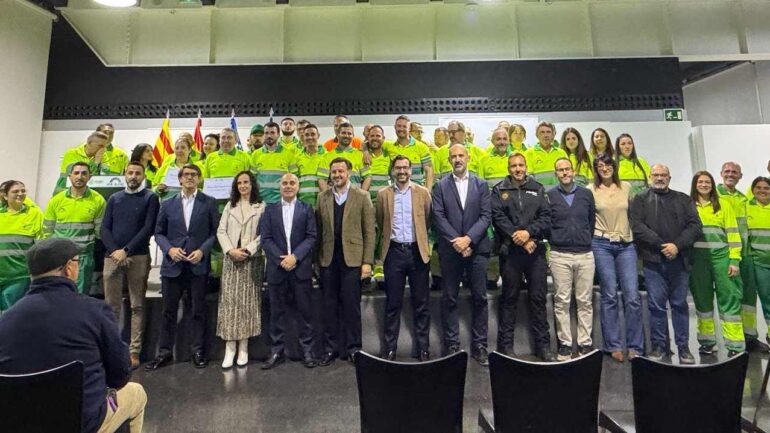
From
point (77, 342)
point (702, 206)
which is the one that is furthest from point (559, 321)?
point (77, 342)

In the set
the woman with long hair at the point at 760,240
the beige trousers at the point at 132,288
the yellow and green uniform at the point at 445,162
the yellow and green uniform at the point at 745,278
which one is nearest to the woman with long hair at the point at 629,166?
the yellow and green uniform at the point at 745,278

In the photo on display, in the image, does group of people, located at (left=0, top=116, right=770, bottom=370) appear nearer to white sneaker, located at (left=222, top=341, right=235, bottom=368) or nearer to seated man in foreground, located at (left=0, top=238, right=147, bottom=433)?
white sneaker, located at (left=222, top=341, right=235, bottom=368)

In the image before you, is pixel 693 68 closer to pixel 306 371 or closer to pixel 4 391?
pixel 306 371

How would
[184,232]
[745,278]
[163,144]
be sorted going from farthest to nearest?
[163,144] < [745,278] < [184,232]

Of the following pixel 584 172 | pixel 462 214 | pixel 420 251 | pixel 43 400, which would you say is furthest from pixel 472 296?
pixel 43 400

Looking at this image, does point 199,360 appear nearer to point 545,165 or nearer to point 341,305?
point 341,305

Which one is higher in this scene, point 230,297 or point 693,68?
point 693,68

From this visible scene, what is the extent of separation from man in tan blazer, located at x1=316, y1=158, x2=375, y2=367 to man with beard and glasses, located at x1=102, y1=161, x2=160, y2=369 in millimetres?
1495

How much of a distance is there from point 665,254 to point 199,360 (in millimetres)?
3861

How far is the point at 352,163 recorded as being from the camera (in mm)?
4082

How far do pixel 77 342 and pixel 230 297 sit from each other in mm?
1791

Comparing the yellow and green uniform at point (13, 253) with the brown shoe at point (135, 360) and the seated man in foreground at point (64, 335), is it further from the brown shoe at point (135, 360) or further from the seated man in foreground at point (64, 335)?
the seated man in foreground at point (64, 335)

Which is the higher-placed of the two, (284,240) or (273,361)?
(284,240)

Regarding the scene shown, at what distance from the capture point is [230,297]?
133 inches
